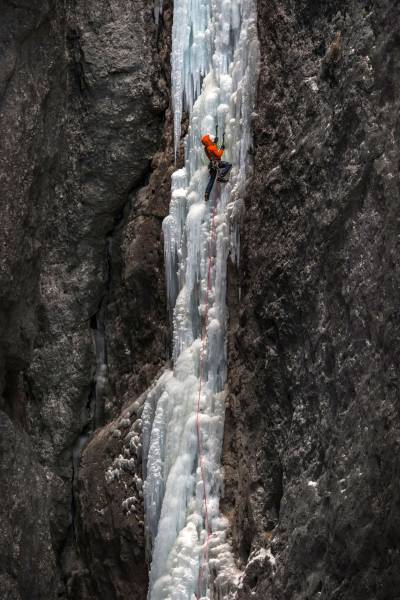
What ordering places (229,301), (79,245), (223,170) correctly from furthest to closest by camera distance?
(79,245)
(223,170)
(229,301)

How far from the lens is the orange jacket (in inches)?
377

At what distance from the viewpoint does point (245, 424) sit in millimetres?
9078

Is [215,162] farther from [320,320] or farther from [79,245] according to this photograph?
[320,320]

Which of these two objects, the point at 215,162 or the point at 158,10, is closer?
the point at 215,162

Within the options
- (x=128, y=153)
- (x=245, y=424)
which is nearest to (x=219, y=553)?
(x=245, y=424)

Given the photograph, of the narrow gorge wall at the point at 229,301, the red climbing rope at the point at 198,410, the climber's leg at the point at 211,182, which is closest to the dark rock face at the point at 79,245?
the narrow gorge wall at the point at 229,301

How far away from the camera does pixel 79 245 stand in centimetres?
1074

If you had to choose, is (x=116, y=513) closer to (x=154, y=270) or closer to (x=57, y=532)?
(x=57, y=532)

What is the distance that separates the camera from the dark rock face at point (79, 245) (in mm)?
10336

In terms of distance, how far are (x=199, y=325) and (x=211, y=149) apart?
1.34 m

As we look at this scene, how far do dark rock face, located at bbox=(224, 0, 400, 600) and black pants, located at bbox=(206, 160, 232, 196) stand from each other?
370 mm

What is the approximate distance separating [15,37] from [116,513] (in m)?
3.86

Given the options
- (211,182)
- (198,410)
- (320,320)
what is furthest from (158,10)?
(320,320)

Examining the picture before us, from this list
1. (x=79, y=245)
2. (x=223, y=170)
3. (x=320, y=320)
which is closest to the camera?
(x=320, y=320)
